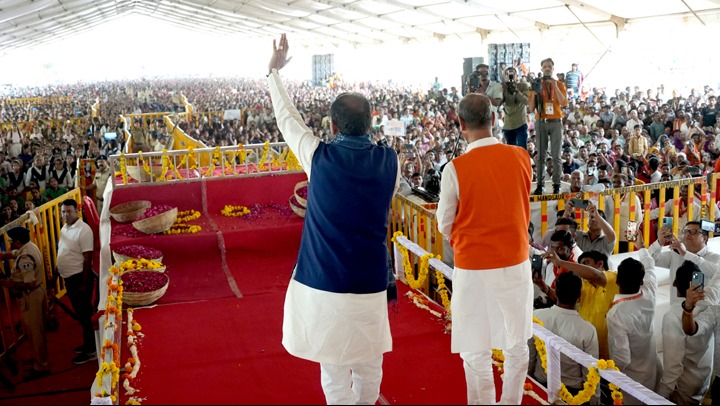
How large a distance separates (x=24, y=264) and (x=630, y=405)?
4957 mm

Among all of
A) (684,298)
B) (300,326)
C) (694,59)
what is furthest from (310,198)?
(694,59)

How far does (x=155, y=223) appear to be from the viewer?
6086 mm

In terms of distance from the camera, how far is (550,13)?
16.7 metres

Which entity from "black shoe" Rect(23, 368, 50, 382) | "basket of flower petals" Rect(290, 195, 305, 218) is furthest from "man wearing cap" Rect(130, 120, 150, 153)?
"black shoe" Rect(23, 368, 50, 382)

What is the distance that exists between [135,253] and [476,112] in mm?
3756

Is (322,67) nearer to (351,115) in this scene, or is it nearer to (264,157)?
(264,157)

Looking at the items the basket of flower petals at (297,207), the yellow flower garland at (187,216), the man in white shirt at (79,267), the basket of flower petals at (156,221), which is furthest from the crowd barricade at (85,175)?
the basket of flower petals at (297,207)

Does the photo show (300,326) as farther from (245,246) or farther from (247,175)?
(247,175)

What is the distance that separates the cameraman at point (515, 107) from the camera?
23.6 ft

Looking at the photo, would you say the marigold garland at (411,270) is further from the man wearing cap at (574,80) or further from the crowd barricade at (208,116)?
the crowd barricade at (208,116)

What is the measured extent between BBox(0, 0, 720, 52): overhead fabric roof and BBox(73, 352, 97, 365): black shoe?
11437mm

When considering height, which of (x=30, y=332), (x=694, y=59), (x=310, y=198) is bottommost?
(x=30, y=332)

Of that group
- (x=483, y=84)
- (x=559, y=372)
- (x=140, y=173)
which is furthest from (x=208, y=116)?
(x=559, y=372)

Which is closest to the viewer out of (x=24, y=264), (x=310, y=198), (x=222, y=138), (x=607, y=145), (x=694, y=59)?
(x=310, y=198)
